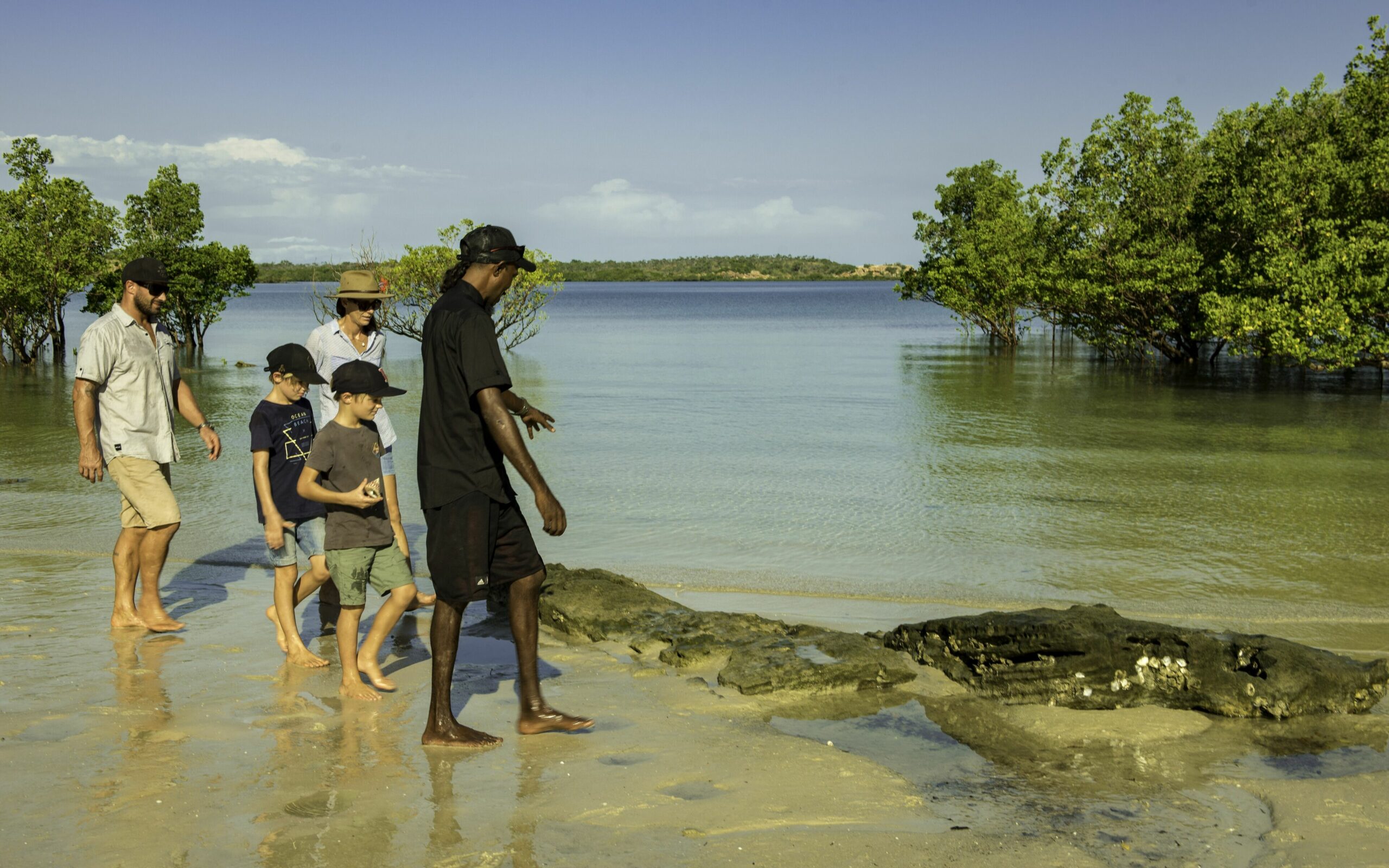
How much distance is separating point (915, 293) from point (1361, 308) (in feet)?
86.4

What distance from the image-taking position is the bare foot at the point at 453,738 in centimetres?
422

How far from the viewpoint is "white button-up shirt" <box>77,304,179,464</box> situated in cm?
574

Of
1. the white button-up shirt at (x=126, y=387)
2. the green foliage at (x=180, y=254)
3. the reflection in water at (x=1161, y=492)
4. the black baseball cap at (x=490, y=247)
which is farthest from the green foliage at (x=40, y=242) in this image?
the black baseball cap at (x=490, y=247)

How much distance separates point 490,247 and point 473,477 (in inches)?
35.5

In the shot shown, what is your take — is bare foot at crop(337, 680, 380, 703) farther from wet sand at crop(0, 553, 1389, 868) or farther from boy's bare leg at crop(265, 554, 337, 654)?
boy's bare leg at crop(265, 554, 337, 654)

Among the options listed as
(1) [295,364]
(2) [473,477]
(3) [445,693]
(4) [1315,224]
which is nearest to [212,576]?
(1) [295,364]

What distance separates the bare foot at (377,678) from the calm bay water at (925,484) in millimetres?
3132

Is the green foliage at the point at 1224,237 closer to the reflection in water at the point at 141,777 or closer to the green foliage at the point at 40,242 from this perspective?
the reflection in water at the point at 141,777

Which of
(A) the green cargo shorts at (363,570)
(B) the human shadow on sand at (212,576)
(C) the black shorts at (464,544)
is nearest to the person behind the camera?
(C) the black shorts at (464,544)

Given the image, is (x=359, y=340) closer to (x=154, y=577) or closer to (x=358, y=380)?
(x=358, y=380)

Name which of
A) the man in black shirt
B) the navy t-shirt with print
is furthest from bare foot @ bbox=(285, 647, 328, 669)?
the man in black shirt

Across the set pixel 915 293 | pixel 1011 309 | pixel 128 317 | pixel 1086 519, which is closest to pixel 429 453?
pixel 128 317

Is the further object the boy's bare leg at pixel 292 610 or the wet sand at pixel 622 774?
the boy's bare leg at pixel 292 610

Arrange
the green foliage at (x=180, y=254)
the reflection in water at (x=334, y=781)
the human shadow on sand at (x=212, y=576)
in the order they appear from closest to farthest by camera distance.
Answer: the reflection in water at (x=334, y=781) → the human shadow on sand at (x=212, y=576) → the green foliage at (x=180, y=254)
